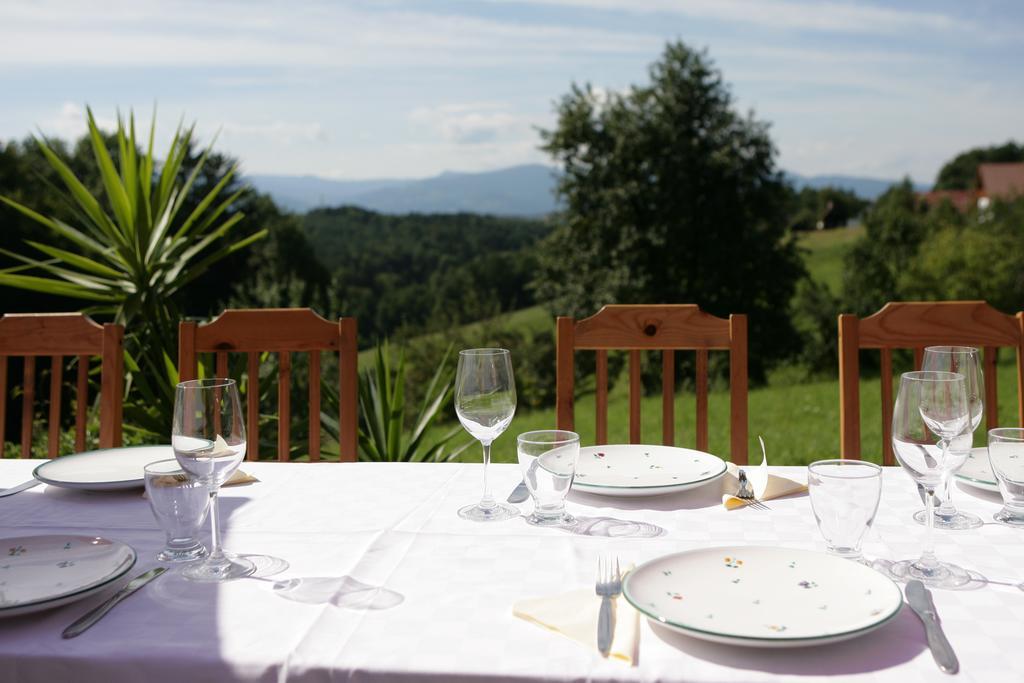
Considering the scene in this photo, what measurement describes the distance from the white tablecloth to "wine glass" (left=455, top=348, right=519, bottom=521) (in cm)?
12

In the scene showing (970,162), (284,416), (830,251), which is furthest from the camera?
(970,162)

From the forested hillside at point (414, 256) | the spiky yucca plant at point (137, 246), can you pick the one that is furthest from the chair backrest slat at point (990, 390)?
the forested hillside at point (414, 256)

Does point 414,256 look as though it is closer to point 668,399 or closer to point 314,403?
point 314,403

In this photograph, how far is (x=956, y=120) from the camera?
19.2 m

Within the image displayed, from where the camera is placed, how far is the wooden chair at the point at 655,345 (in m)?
1.82

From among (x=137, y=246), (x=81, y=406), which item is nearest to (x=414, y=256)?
(x=137, y=246)

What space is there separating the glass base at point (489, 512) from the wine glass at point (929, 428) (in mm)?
500

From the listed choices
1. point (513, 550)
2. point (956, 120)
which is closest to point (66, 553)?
point (513, 550)

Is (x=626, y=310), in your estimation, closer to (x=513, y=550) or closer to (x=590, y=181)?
(x=513, y=550)

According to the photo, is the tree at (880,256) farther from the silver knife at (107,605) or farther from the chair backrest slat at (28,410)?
the silver knife at (107,605)

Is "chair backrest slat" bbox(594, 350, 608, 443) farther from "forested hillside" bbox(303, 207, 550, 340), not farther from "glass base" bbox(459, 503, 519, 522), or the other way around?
"forested hillside" bbox(303, 207, 550, 340)

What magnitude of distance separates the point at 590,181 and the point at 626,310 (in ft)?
41.4

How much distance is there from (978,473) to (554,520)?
0.69m

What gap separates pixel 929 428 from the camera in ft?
3.24
